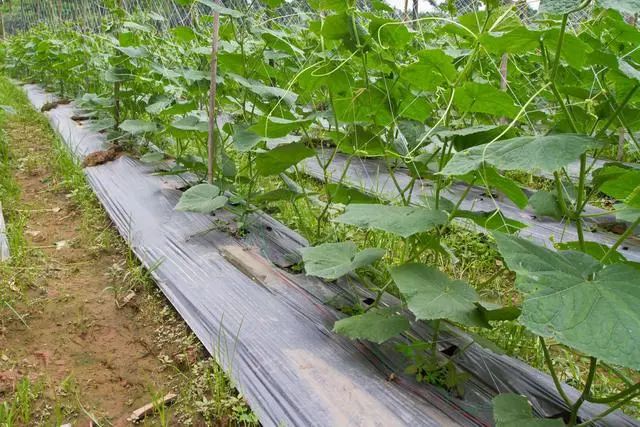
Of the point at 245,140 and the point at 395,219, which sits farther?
the point at 245,140

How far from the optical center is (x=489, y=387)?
3.94 ft

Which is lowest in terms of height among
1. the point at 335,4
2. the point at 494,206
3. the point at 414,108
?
the point at 494,206

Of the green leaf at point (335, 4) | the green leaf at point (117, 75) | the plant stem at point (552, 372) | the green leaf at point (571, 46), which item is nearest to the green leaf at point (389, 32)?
the green leaf at point (335, 4)

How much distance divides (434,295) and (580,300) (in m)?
0.35

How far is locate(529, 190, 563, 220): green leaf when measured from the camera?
147 centimetres

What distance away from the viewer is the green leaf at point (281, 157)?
1674 millimetres

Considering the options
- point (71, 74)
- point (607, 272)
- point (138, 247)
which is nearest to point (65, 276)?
point (138, 247)

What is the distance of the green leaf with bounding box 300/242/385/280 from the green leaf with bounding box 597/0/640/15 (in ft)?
2.40

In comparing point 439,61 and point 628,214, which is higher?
point 439,61

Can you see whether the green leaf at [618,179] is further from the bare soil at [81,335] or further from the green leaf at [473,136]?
the bare soil at [81,335]

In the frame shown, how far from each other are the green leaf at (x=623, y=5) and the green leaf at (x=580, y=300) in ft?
1.19

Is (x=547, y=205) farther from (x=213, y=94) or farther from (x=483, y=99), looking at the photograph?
(x=213, y=94)

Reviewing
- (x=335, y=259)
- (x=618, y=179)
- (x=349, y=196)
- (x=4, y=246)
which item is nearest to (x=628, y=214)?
(x=618, y=179)

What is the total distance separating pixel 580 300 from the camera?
763 millimetres
